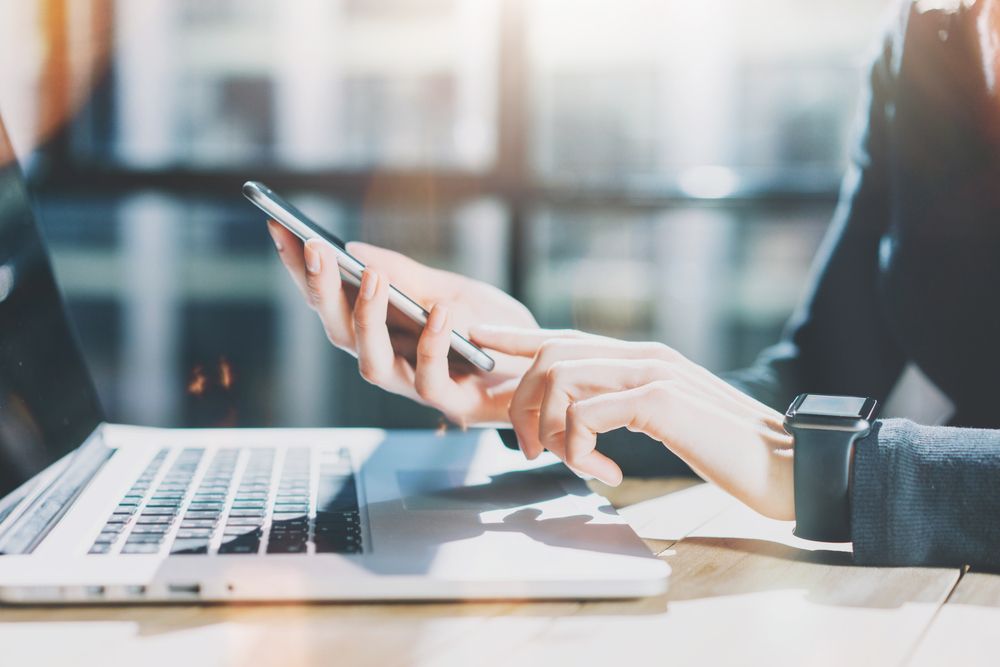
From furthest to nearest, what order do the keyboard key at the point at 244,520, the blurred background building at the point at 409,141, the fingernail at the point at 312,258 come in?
the blurred background building at the point at 409,141 < the fingernail at the point at 312,258 < the keyboard key at the point at 244,520

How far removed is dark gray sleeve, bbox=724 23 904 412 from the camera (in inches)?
38.9

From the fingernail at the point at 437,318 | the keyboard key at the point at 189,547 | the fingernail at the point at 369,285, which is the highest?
the fingernail at the point at 369,285

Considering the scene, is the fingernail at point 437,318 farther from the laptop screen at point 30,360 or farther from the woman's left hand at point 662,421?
the laptop screen at point 30,360

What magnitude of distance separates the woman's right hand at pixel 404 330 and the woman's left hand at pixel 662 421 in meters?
0.10

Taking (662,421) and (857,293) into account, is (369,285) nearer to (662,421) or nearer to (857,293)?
(662,421)

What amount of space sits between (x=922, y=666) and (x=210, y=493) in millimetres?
433

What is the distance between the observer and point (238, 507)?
0.57 m

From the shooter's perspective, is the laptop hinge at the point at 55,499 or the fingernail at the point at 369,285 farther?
the fingernail at the point at 369,285

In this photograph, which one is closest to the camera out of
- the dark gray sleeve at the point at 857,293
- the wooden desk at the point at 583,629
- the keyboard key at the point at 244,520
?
the wooden desk at the point at 583,629

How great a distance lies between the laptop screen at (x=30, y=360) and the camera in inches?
22.9

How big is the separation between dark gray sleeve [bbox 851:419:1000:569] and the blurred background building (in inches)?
89.0

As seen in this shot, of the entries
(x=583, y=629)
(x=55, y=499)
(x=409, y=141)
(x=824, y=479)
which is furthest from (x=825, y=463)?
(x=409, y=141)

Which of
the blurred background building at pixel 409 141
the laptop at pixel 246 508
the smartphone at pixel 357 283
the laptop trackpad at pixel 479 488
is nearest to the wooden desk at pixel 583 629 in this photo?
the laptop at pixel 246 508

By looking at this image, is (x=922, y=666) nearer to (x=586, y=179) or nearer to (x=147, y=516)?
(x=147, y=516)
